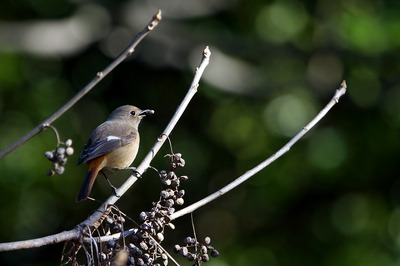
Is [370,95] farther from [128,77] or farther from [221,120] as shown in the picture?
[128,77]

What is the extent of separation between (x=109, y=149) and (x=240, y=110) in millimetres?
5825

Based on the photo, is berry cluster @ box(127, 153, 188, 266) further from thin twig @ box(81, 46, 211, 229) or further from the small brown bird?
the small brown bird

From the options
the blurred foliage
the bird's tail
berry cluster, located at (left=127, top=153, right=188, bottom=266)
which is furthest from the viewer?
the blurred foliage

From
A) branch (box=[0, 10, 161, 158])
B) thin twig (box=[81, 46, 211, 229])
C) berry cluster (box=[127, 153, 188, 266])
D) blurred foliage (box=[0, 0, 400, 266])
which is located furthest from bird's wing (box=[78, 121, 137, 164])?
blurred foliage (box=[0, 0, 400, 266])

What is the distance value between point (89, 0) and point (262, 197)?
307cm

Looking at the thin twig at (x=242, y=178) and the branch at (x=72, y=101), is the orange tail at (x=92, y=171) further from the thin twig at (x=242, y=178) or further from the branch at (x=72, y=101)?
the branch at (x=72, y=101)

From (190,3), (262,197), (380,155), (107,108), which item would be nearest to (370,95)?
(380,155)

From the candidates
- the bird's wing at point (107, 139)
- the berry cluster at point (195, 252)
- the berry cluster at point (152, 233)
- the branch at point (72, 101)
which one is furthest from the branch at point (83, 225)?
the bird's wing at point (107, 139)

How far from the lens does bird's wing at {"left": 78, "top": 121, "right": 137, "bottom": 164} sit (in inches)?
208

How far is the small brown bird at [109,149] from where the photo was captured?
5270 millimetres

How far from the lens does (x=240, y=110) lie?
11.1 metres

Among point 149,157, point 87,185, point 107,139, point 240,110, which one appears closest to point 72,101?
point 149,157

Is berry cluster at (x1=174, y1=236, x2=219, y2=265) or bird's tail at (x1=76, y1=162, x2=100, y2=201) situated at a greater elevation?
bird's tail at (x1=76, y1=162, x2=100, y2=201)

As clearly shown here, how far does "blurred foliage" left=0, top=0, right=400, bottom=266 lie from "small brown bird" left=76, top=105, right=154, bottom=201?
4.46 meters
